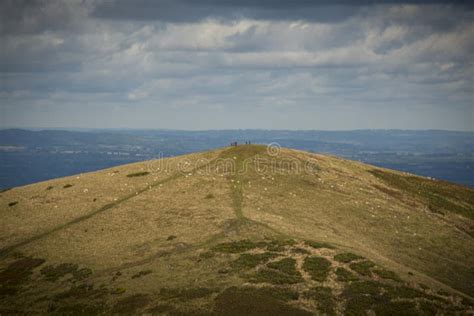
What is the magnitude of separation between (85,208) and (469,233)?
210 ft

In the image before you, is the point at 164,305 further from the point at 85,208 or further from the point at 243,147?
the point at 243,147

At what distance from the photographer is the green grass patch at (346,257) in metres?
48.7

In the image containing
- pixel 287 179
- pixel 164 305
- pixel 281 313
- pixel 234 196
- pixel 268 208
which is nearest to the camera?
pixel 281 313

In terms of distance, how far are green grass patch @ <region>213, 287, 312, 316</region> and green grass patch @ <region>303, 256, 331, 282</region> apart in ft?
18.6

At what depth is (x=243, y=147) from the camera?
103 m

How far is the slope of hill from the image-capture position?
41500mm

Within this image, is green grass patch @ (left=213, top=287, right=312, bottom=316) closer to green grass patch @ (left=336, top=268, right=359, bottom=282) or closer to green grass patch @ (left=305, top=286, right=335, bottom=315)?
green grass patch @ (left=305, top=286, right=335, bottom=315)

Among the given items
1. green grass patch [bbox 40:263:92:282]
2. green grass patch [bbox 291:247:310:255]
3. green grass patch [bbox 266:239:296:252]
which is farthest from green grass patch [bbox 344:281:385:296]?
green grass patch [bbox 40:263:92:282]

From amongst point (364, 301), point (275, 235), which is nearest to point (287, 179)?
point (275, 235)

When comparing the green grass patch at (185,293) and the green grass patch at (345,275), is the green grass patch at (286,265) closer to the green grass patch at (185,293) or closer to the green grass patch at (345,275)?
the green grass patch at (345,275)

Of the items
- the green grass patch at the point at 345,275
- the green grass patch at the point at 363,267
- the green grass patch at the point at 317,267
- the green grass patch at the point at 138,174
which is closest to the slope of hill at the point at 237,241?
the green grass patch at the point at 345,275

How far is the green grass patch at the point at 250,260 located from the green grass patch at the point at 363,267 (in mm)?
8820

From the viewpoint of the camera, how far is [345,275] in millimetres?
44812

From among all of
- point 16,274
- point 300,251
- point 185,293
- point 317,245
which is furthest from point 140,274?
point 317,245
